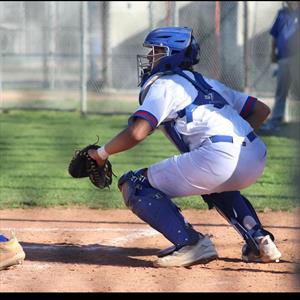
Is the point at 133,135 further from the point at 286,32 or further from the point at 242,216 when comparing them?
the point at 286,32

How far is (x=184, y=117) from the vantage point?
4.78 metres

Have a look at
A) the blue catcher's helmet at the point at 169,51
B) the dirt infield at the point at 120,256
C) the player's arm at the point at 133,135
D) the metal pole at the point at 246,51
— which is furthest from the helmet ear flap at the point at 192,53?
the metal pole at the point at 246,51

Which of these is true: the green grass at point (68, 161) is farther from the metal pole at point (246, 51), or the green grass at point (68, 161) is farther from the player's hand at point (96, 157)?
the metal pole at point (246, 51)

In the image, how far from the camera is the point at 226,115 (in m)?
4.87

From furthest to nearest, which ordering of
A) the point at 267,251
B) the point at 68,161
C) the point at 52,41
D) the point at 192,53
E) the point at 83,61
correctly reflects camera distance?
1. the point at 52,41
2. the point at 83,61
3. the point at 68,161
4. the point at 192,53
5. the point at 267,251

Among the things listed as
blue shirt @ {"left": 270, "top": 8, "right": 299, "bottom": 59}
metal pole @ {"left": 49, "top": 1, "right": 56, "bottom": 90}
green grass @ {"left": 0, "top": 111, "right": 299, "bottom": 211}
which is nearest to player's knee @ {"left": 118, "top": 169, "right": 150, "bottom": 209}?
green grass @ {"left": 0, "top": 111, "right": 299, "bottom": 211}

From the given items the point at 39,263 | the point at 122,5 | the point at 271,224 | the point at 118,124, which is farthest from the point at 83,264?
the point at 122,5

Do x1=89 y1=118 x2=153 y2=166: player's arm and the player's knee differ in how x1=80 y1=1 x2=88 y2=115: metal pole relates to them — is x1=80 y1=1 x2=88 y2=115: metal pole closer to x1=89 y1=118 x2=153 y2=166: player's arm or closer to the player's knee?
the player's knee

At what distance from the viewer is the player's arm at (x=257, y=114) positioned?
516 centimetres

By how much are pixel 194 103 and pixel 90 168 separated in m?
0.70

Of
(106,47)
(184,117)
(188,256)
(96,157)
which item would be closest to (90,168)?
(96,157)

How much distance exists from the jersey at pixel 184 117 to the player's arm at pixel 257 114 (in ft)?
0.81
